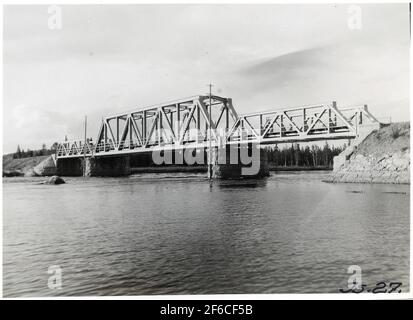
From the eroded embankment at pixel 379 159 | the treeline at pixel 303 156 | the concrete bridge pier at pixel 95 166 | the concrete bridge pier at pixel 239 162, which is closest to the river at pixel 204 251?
the eroded embankment at pixel 379 159

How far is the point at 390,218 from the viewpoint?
1455 cm

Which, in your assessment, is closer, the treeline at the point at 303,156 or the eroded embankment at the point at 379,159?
the eroded embankment at the point at 379,159

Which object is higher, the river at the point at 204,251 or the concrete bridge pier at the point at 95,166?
the concrete bridge pier at the point at 95,166

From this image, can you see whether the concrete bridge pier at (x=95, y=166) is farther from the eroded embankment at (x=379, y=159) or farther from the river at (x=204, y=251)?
the river at (x=204, y=251)

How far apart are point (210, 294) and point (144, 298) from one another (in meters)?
1.45

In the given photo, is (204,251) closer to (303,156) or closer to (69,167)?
(69,167)

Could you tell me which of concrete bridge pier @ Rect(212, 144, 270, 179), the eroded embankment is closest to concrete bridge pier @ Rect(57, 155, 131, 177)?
concrete bridge pier @ Rect(212, 144, 270, 179)

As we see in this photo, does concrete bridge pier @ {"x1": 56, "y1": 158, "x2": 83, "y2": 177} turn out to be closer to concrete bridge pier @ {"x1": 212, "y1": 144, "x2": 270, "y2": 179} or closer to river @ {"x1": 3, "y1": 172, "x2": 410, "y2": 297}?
concrete bridge pier @ {"x1": 212, "y1": 144, "x2": 270, "y2": 179}

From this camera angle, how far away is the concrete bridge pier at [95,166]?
75.5 meters

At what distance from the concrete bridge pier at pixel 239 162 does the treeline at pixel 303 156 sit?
44.1 metres

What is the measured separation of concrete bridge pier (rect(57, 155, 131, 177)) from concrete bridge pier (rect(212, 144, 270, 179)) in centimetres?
3344

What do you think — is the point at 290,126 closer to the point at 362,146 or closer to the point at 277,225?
the point at 362,146
